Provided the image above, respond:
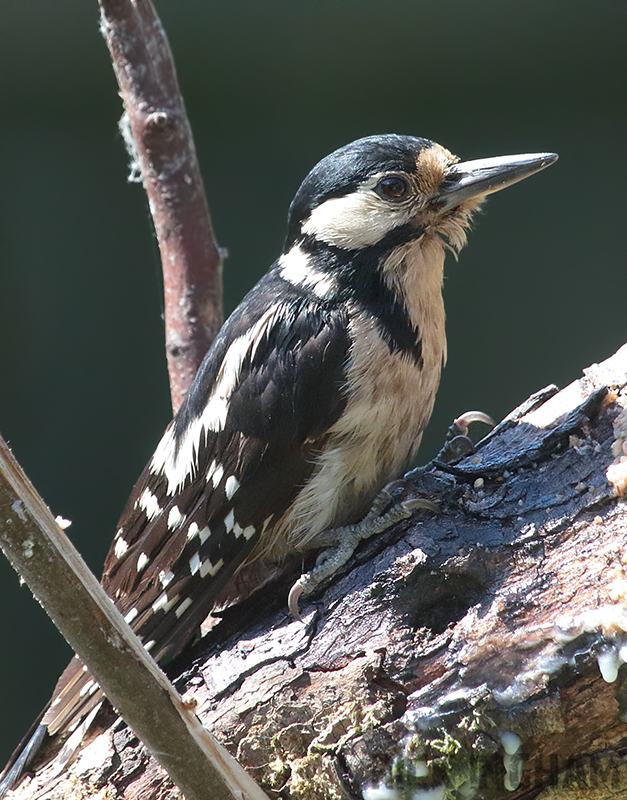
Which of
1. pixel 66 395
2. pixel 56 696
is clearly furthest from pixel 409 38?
pixel 56 696

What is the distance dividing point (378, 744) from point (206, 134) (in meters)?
2.47

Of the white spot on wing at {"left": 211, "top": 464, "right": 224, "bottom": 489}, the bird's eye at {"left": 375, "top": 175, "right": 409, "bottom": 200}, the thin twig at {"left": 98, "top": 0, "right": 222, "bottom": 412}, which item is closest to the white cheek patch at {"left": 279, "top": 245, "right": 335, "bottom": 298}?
the bird's eye at {"left": 375, "top": 175, "right": 409, "bottom": 200}

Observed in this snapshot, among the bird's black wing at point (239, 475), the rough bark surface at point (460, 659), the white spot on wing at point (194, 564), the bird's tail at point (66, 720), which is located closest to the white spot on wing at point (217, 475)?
the bird's black wing at point (239, 475)

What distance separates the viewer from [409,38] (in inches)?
111

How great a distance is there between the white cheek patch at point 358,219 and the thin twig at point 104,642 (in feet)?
2.17

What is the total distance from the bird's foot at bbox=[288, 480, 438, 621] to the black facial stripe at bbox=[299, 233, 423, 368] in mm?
216

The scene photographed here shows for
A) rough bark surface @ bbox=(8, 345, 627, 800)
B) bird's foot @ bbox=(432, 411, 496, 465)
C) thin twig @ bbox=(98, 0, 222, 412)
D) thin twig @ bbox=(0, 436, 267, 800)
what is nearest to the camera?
thin twig @ bbox=(0, 436, 267, 800)

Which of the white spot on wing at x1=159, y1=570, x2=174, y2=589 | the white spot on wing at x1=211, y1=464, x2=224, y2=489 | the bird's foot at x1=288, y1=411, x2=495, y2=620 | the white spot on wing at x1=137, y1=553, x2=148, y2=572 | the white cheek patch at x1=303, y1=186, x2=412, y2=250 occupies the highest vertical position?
the white cheek patch at x1=303, y1=186, x2=412, y2=250

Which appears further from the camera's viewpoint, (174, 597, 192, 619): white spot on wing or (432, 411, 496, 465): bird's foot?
(432, 411, 496, 465): bird's foot

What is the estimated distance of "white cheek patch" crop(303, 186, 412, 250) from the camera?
1254mm

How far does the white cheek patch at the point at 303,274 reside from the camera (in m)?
1.25

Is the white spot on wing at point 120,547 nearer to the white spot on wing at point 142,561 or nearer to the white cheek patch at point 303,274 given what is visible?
the white spot on wing at point 142,561

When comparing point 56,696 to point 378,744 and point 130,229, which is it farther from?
point 130,229

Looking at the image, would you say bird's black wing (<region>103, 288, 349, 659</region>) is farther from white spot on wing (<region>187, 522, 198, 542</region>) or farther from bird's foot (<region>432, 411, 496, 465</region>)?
bird's foot (<region>432, 411, 496, 465</region>)
